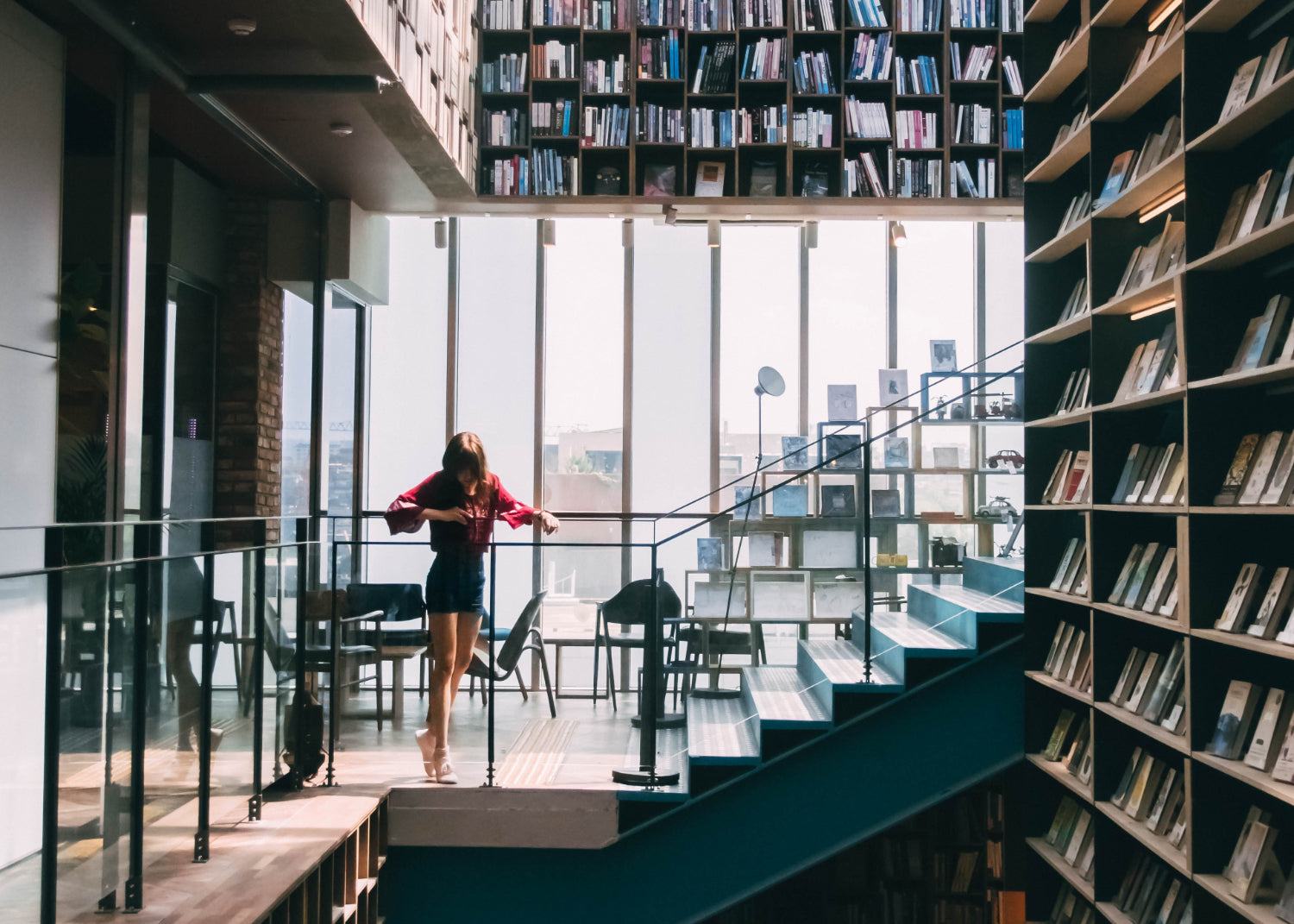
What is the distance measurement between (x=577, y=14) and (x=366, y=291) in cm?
218

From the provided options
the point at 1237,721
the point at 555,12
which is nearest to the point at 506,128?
the point at 555,12

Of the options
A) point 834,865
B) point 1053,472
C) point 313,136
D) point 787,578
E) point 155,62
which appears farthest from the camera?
point 834,865

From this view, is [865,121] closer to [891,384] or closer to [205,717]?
[891,384]

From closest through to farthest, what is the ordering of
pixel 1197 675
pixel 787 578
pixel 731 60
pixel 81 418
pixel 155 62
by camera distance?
pixel 1197 675, pixel 81 418, pixel 155 62, pixel 787 578, pixel 731 60

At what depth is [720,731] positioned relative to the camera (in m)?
4.75

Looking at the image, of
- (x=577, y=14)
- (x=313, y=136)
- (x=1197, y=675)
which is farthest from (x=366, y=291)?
(x=1197, y=675)

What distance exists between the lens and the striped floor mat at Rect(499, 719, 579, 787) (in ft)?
15.0

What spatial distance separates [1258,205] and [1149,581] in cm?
124

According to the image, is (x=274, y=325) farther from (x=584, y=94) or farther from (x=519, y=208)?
(x=584, y=94)

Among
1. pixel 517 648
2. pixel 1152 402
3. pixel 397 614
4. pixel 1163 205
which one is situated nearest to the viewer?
pixel 1152 402

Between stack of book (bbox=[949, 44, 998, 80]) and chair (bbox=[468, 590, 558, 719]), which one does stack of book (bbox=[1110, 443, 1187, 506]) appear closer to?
chair (bbox=[468, 590, 558, 719])

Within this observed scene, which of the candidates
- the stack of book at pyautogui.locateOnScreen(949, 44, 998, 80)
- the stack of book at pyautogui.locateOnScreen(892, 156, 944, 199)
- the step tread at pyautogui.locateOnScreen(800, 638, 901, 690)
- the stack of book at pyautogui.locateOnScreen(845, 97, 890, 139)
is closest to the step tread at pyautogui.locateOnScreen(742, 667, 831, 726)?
the step tread at pyautogui.locateOnScreen(800, 638, 901, 690)

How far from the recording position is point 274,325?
6031 mm

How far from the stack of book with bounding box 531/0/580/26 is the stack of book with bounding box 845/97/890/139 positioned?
1.79 metres
